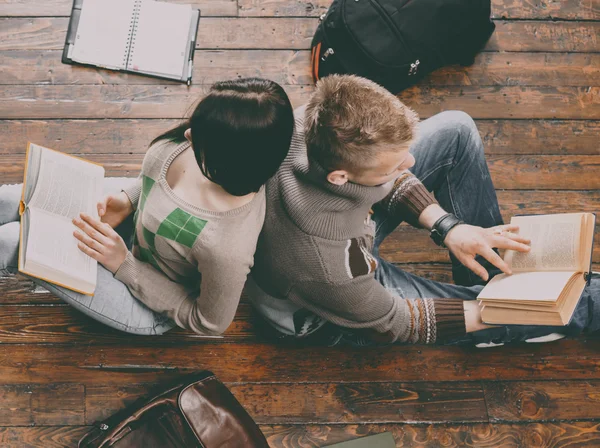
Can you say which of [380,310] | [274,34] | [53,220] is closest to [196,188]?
[53,220]

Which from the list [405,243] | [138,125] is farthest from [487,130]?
[138,125]

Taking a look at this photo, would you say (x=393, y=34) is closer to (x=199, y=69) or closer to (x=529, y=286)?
(x=199, y=69)

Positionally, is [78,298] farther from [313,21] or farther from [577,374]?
[577,374]

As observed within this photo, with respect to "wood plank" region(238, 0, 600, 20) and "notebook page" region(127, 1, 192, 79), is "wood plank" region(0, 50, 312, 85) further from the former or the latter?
"wood plank" region(238, 0, 600, 20)

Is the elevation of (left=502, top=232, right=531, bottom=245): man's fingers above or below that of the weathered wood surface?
below

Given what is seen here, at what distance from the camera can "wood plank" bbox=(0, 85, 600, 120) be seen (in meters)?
1.88

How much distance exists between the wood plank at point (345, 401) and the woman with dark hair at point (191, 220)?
363mm

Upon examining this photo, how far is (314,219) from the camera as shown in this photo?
115cm

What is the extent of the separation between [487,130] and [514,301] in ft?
2.72

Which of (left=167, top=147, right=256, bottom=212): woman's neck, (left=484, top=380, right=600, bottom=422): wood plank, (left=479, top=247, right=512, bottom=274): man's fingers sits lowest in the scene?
(left=484, top=380, right=600, bottom=422): wood plank

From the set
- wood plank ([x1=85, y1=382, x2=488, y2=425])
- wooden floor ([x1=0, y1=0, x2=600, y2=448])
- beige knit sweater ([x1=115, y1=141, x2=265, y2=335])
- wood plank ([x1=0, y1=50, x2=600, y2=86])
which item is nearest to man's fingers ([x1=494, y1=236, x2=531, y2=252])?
wooden floor ([x1=0, y1=0, x2=600, y2=448])

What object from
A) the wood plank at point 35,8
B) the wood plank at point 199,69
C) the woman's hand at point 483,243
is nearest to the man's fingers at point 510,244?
the woman's hand at point 483,243

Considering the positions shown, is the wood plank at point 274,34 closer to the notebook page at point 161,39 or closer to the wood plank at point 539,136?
the notebook page at point 161,39

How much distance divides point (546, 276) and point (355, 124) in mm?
625
